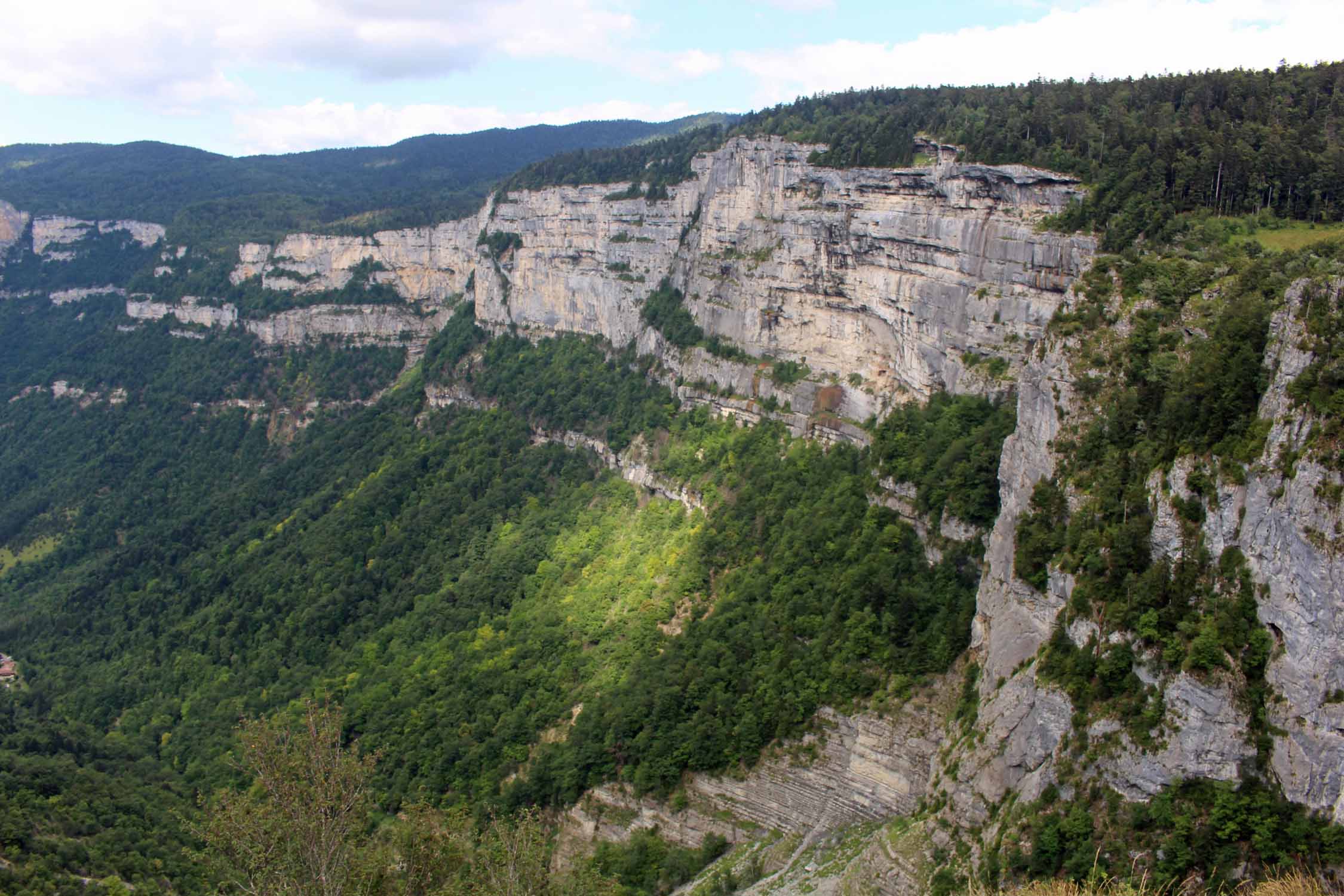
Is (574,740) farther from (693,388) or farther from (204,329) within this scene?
(204,329)

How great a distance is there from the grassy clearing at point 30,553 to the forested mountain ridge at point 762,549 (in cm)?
49

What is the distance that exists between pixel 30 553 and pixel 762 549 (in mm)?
71746

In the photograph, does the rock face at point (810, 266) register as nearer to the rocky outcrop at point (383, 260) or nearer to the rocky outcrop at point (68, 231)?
the rocky outcrop at point (383, 260)

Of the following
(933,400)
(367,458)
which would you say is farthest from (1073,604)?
(367,458)

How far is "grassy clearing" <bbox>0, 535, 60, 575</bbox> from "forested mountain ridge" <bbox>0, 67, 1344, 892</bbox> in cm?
49

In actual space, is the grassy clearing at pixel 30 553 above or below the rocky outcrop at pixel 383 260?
below

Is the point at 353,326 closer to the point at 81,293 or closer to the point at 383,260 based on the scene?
the point at 383,260

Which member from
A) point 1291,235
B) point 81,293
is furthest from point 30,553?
point 1291,235

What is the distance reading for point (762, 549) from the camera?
4828 cm

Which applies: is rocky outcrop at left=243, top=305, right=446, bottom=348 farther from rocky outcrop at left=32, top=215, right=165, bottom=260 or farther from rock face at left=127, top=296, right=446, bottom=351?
rocky outcrop at left=32, top=215, right=165, bottom=260

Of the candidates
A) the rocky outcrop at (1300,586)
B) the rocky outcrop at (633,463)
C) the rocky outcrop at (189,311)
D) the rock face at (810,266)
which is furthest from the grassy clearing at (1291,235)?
the rocky outcrop at (189,311)

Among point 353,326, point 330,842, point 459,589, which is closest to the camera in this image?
point 330,842

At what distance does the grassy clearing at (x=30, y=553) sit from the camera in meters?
87.2

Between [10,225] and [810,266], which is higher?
[10,225]
